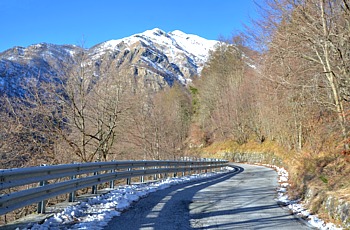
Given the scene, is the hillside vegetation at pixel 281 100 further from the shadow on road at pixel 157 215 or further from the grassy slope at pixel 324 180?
the shadow on road at pixel 157 215

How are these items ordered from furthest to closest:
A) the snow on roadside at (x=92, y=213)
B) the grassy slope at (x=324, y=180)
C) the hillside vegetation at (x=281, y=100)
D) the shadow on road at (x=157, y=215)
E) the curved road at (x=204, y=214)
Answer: the hillside vegetation at (x=281, y=100) → the grassy slope at (x=324, y=180) → the curved road at (x=204, y=214) → the shadow on road at (x=157, y=215) → the snow on roadside at (x=92, y=213)

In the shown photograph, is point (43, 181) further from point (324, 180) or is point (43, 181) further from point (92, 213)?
point (324, 180)

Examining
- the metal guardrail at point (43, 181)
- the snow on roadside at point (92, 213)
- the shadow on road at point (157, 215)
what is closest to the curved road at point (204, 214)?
the shadow on road at point (157, 215)

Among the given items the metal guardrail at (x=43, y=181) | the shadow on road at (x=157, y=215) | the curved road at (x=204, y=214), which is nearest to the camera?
the metal guardrail at (x=43, y=181)

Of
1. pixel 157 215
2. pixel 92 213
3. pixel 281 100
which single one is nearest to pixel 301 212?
pixel 157 215

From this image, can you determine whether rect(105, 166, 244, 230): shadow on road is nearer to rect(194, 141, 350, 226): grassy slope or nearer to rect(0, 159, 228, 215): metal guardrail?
rect(0, 159, 228, 215): metal guardrail

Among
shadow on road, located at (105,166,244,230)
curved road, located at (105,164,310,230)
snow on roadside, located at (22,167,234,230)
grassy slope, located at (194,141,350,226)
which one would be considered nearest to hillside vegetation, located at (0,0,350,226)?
grassy slope, located at (194,141,350,226)

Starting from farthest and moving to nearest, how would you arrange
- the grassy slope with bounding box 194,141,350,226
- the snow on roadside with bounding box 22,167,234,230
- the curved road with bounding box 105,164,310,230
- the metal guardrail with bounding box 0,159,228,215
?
1. the grassy slope with bounding box 194,141,350,226
2. the curved road with bounding box 105,164,310,230
3. the snow on roadside with bounding box 22,167,234,230
4. the metal guardrail with bounding box 0,159,228,215

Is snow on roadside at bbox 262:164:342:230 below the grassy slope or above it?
Answer: below

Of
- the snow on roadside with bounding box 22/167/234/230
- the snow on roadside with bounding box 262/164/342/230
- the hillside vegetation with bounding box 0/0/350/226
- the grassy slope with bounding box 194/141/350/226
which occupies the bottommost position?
the snow on roadside with bounding box 262/164/342/230

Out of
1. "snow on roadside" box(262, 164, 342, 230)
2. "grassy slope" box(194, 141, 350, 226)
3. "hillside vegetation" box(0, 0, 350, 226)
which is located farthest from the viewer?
"hillside vegetation" box(0, 0, 350, 226)

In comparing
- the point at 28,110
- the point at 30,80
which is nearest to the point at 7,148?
the point at 28,110

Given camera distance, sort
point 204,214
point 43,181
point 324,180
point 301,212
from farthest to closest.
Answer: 1. point 324,180
2. point 301,212
3. point 204,214
4. point 43,181

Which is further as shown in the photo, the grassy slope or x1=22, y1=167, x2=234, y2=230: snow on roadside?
the grassy slope
